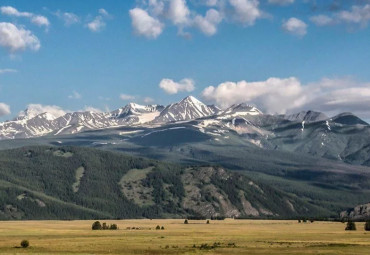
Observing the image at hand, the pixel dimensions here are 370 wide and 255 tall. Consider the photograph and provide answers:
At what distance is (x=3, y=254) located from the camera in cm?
15412

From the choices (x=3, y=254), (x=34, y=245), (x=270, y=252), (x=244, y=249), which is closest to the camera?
(x=3, y=254)

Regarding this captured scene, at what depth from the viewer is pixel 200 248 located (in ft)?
593

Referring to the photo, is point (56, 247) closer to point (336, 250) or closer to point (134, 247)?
point (134, 247)

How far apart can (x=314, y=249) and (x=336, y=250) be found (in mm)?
5627

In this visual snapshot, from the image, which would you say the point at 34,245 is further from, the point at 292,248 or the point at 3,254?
the point at 292,248

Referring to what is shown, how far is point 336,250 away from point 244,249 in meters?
23.1

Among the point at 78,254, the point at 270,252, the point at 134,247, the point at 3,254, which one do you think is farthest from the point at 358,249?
the point at 3,254

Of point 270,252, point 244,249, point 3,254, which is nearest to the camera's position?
point 3,254

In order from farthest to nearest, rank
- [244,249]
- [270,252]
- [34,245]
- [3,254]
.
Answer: [34,245] < [244,249] < [270,252] < [3,254]

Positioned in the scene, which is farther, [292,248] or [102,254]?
[292,248]

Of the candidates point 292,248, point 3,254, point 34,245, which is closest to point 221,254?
point 292,248

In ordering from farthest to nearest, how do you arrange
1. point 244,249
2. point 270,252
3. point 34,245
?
point 34,245 → point 244,249 → point 270,252

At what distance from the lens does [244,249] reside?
584ft

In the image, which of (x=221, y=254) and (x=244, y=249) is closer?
(x=221, y=254)
